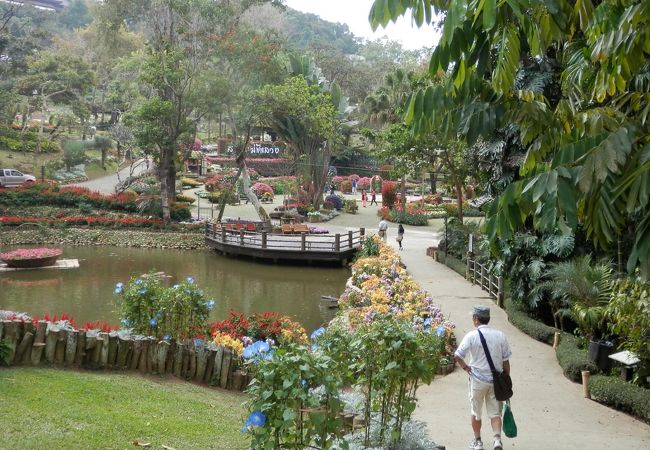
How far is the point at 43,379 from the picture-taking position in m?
8.03

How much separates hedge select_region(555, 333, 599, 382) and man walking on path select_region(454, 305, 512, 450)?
4.32 meters

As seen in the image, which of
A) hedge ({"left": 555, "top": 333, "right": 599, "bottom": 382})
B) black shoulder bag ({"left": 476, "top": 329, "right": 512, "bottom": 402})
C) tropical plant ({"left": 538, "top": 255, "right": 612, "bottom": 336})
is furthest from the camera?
tropical plant ({"left": 538, "top": 255, "right": 612, "bottom": 336})

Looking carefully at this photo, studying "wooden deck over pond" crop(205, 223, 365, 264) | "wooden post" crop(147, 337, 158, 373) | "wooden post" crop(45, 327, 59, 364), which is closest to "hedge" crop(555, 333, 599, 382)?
"wooden post" crop(147, 337, 158, 373)

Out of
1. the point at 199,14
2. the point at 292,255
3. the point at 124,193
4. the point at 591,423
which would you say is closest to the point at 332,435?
the point at 591,423

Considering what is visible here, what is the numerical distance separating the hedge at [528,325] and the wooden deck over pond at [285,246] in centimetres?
1205

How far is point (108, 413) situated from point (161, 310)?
3.21m

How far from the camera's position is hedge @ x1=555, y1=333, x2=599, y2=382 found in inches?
417

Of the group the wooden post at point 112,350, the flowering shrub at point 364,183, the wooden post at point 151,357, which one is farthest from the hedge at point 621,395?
the flowering shrub at point 364,183

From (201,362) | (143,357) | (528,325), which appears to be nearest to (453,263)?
(528,325)

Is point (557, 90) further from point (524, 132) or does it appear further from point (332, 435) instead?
point (332, 435)

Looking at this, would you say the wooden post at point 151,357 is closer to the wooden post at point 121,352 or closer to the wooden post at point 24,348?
the wooden post at point 121,352

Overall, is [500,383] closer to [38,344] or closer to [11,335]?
[38,344]

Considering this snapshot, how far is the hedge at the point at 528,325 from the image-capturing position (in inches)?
527

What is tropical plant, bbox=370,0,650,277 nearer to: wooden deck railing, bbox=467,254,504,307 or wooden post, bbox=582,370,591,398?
wooden post, bbox=582,370,591,398
